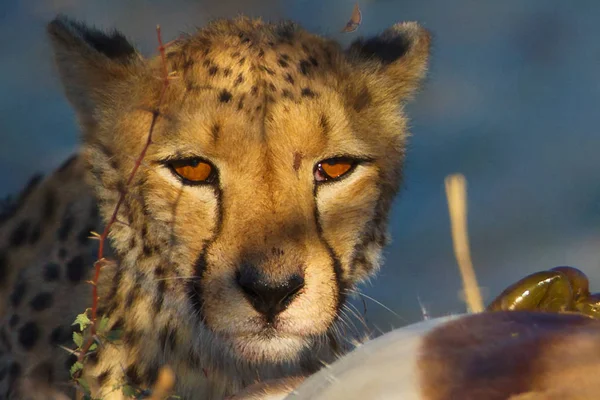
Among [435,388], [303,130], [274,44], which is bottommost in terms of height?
[435,388]

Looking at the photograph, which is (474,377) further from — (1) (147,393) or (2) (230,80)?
(2) (230,80)

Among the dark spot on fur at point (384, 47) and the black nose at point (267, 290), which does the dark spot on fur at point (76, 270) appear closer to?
the black nose at point (267, 290)

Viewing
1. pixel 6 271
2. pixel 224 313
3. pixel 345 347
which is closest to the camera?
pixel 224 313

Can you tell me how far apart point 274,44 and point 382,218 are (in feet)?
1.31

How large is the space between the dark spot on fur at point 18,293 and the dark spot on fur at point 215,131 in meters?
0.53

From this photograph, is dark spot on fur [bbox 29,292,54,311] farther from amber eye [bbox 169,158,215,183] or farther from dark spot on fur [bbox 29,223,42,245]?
amber eye [bbox 169,158,215,183]

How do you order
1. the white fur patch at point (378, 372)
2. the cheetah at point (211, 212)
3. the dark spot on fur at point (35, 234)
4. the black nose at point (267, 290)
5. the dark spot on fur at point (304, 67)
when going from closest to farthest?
1. the white fur patch at point (378, 372)
2. the black nose at point (267, 290)
3. the cheetah at point (211, 212)
4. the dark spot on fur at point (304, 67)
5. the dark spot on fur at point (35, 234)

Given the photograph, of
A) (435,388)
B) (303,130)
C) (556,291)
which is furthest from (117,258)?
(435,388)

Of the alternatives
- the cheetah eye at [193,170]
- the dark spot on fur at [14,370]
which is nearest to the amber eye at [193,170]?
the cheetah eye at [193,170]

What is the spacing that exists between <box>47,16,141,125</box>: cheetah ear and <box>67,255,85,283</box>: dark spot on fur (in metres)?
0.26

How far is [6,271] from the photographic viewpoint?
205 cm

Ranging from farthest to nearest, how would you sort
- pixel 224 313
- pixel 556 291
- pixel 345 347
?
1. pixel 345 347
2. pixel 224 313
3. pixel 556 291

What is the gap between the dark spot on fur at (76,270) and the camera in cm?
184

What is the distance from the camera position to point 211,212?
66.2 inches
